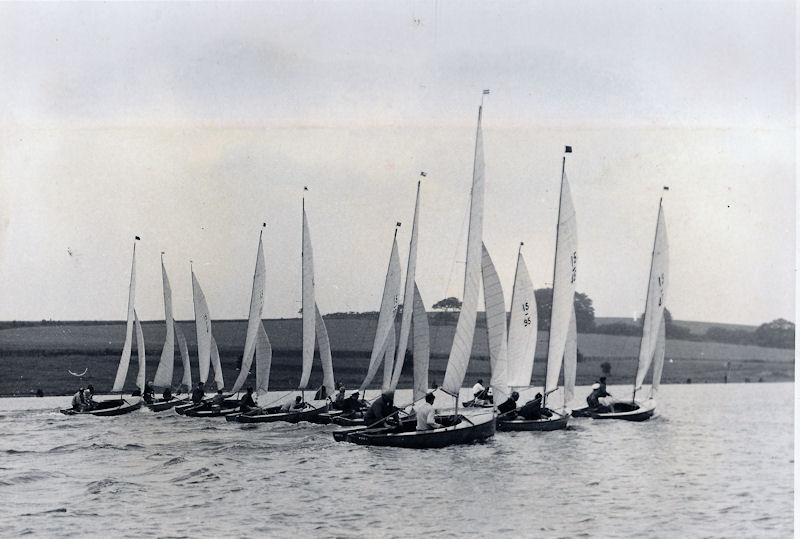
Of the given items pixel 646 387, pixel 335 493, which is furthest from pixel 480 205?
pixel 646 387

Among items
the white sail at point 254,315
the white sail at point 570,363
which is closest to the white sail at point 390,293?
the white sail at point 254,315

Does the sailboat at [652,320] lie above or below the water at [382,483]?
above

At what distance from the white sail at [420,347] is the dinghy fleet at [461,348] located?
4cm

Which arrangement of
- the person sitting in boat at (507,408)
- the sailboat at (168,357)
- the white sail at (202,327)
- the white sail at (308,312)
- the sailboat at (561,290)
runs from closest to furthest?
the person sitting in boat at (507,408) → the sailboat at (561,290) → the white sail at (308,312) → the sailboat at (168,357) → the white sail at (202,327)

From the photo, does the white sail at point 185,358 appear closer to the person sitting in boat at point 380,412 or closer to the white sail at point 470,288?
the person sitting in boat at point 380,412

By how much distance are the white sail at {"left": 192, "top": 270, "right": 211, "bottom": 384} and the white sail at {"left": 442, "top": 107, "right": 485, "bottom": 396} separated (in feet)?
59.7

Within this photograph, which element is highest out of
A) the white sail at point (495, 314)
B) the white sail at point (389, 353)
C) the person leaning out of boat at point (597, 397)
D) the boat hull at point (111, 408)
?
the white sail at point (495, 314)

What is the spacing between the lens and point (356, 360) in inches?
3009

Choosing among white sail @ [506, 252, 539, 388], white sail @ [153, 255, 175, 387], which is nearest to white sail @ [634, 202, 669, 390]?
white sail @ [506, 252, 539, 388]

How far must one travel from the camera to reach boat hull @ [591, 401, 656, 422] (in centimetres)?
3903

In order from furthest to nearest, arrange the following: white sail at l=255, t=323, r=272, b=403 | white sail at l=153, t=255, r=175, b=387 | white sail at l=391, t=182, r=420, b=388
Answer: white sail at l=153, t=255, r=175, b=387
white sail at l=255, t=323, r=272, b=403
white sail at l=391, t=182, r=420, b=388

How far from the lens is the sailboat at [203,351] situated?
1670 inches

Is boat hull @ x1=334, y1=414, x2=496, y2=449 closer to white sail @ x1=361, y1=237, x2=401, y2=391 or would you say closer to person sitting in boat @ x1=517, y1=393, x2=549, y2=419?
person sitting in boat @ x1=517, y1=393, x2=549, y2=419

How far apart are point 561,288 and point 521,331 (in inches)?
108
